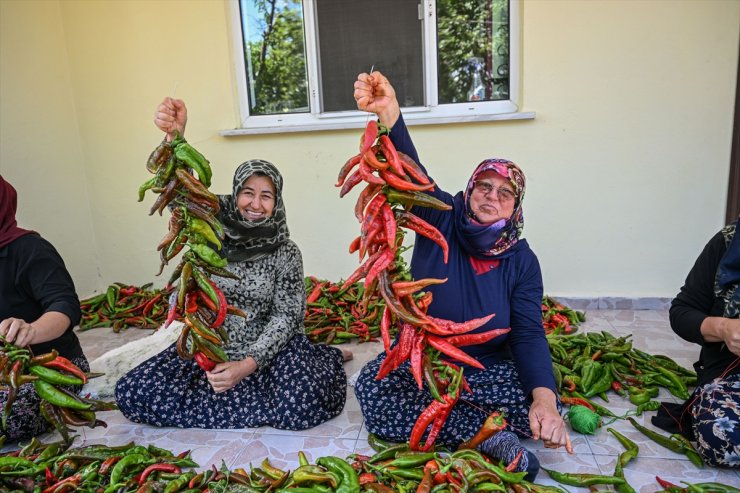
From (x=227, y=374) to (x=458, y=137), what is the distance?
269 centimetres

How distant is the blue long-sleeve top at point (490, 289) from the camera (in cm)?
222

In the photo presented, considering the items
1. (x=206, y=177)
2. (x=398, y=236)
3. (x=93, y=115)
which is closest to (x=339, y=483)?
(x=398, y=236)

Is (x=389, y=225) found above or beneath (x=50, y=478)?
above

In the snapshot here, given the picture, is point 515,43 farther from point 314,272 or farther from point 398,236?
point 398,236

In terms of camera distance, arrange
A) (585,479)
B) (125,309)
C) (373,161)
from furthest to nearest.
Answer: (125,309) < (585,479) < (373,161)

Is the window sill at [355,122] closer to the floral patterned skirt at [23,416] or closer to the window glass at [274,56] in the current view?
the window glass at [274,56]

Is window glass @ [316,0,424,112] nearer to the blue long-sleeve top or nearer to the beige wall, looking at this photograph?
the beige wall

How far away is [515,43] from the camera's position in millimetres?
4090

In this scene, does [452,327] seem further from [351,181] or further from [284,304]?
[284,304]

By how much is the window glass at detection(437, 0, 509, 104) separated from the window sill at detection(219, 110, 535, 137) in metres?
0.25

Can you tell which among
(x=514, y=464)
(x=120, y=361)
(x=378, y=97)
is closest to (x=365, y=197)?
(x=378, y=97)

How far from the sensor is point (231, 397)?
8.44ft

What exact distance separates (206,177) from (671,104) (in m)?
3.42

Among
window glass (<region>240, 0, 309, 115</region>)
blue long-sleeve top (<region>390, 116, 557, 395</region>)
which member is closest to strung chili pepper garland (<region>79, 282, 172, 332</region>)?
window glass (<region>240, 0, 309, 115</region>)
